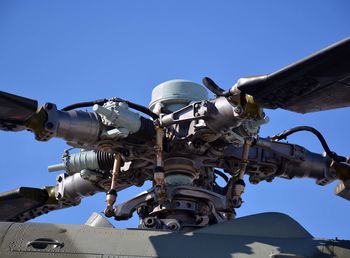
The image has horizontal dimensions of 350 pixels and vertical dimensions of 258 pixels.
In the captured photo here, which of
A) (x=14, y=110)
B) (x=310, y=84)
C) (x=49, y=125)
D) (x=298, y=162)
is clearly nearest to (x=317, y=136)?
(x=298, y=162)

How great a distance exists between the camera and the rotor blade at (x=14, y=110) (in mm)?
7738

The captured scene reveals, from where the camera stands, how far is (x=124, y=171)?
30.1 ft

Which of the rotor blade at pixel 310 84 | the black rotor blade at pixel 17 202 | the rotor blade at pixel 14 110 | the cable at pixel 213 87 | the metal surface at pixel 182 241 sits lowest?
the metal surface at pixel 182 241

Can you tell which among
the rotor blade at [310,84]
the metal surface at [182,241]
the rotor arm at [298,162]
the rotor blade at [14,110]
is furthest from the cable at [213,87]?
the rotor blade at [14,110]

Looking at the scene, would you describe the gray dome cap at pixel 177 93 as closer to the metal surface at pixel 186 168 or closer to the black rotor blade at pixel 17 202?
the metal surface at pixel 186 168

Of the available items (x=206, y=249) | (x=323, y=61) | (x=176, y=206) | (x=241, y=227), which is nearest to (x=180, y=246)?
(x=206, y=249)

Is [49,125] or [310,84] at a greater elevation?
[49,125]

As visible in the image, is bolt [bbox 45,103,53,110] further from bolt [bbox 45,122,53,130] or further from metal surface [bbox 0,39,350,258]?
bolt [bbox 45,122,53,130]

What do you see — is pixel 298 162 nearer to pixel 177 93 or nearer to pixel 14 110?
pixel 177 93

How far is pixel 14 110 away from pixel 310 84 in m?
3.26

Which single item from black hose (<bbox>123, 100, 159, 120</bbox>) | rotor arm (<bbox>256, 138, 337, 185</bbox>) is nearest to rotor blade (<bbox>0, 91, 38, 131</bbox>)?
black hose (<bbox>123, 100, 159, 120</bbox>)

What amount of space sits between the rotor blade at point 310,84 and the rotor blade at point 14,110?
7.88 feet

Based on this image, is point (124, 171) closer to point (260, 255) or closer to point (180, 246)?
point (180, 246)

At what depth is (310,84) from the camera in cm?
670
